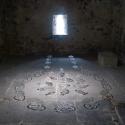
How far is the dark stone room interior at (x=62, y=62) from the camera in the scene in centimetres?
511

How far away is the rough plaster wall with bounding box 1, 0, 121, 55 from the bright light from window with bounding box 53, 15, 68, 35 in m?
0.21

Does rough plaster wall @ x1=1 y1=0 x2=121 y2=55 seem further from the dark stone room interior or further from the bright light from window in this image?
the bright light from window

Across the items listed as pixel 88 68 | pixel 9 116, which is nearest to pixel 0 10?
pixel 88 68

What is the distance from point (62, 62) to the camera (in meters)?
8.85

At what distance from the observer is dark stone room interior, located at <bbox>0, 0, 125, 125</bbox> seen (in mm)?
5109

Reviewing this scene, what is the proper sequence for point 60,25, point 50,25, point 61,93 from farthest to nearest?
1. point 60,25
2. point 50,25
3. point 61,93

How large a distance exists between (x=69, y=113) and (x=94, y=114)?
468 millimetres

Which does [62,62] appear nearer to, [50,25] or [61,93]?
[50,25]

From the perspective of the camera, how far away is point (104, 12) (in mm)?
9789

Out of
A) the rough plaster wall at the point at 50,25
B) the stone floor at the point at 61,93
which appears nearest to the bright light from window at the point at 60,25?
the rough plaster wall at the point at 50,25

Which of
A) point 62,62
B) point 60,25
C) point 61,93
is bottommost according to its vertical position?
point 61,93

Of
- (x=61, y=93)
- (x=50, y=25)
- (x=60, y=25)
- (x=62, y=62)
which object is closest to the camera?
(x=61, y=93)

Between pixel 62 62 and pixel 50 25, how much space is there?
1706 millimetres

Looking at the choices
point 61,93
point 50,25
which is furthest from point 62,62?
point 61,93
